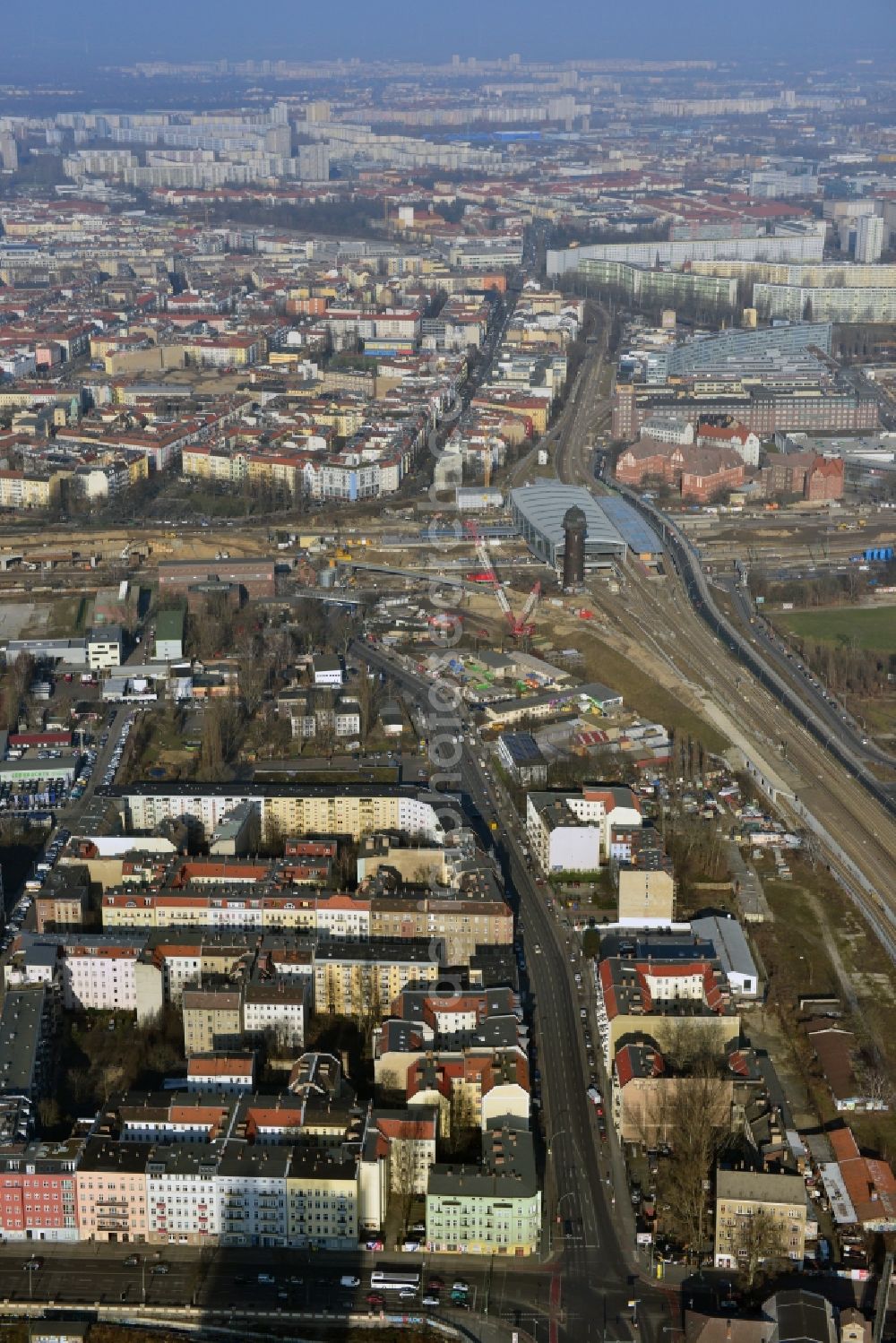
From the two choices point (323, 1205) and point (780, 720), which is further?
point (780, 720)

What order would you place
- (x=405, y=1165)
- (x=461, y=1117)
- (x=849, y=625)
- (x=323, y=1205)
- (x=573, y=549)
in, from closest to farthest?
1. (x=323, y=1205)
2. (x=405, y=1165)
3. (x=461, y=1117)
4. (x=849, y=625)
5. (x=573, y=549)

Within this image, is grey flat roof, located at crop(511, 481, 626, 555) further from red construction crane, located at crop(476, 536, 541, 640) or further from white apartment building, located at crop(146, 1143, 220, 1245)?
white apartment building, located at crop(146, 1143, 220, 1245)

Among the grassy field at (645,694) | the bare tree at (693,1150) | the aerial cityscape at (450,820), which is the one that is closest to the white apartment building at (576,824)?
the aerial cityscape at (450,820)

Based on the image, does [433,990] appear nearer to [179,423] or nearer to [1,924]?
[1,924]

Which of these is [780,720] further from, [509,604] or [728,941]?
[728,941]

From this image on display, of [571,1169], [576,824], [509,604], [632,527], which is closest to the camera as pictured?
[571,1169]

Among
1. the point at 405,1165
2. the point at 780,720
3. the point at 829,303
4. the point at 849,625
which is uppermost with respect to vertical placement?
the point at 405,1165

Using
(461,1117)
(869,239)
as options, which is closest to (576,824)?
(461,1117)
